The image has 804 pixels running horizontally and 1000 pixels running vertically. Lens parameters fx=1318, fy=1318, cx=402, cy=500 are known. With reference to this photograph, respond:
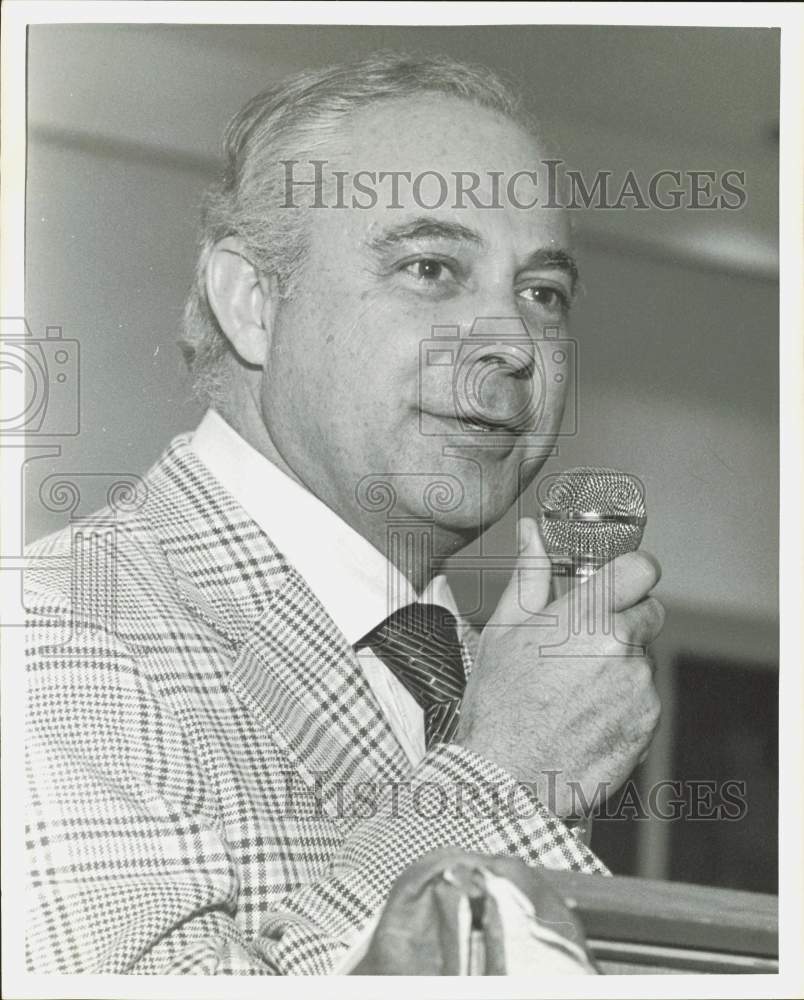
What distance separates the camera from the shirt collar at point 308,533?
177 centimetres

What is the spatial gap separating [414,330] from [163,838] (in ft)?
2.42

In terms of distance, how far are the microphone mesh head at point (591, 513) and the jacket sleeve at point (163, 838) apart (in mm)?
317

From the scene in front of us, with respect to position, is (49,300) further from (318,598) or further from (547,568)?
(547,568)

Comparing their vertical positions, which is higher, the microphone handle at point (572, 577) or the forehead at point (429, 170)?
the forehead at point (429, 170)

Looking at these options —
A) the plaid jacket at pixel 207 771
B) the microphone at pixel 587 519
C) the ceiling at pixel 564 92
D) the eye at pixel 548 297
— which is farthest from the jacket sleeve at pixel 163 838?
the ceiling at pixel 564 92

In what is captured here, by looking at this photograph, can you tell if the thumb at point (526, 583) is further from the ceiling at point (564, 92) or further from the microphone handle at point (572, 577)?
the ceiling at point (564, 92)

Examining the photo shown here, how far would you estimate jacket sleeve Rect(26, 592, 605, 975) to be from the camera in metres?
1.63

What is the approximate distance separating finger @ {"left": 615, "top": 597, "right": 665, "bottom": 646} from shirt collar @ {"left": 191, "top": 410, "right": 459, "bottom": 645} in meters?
0.31

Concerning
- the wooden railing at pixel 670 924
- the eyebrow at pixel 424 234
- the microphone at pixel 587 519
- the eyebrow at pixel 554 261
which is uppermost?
the eyebrow at pixel 424 234

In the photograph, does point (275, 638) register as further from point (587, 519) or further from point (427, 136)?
point (427, 136)

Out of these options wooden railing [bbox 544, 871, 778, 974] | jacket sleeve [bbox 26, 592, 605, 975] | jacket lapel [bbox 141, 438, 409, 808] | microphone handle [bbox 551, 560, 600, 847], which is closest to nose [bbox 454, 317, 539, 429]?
microphone handle [bbox 551, 560, 600, 847]

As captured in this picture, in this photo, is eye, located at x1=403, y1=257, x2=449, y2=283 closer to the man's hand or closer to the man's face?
the man's face

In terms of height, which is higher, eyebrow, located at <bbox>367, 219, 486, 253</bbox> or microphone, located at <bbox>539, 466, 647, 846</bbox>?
eyebrow, located at <bbox>367, 219, 486, 253</bbox>

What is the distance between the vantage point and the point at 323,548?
1788 mm
